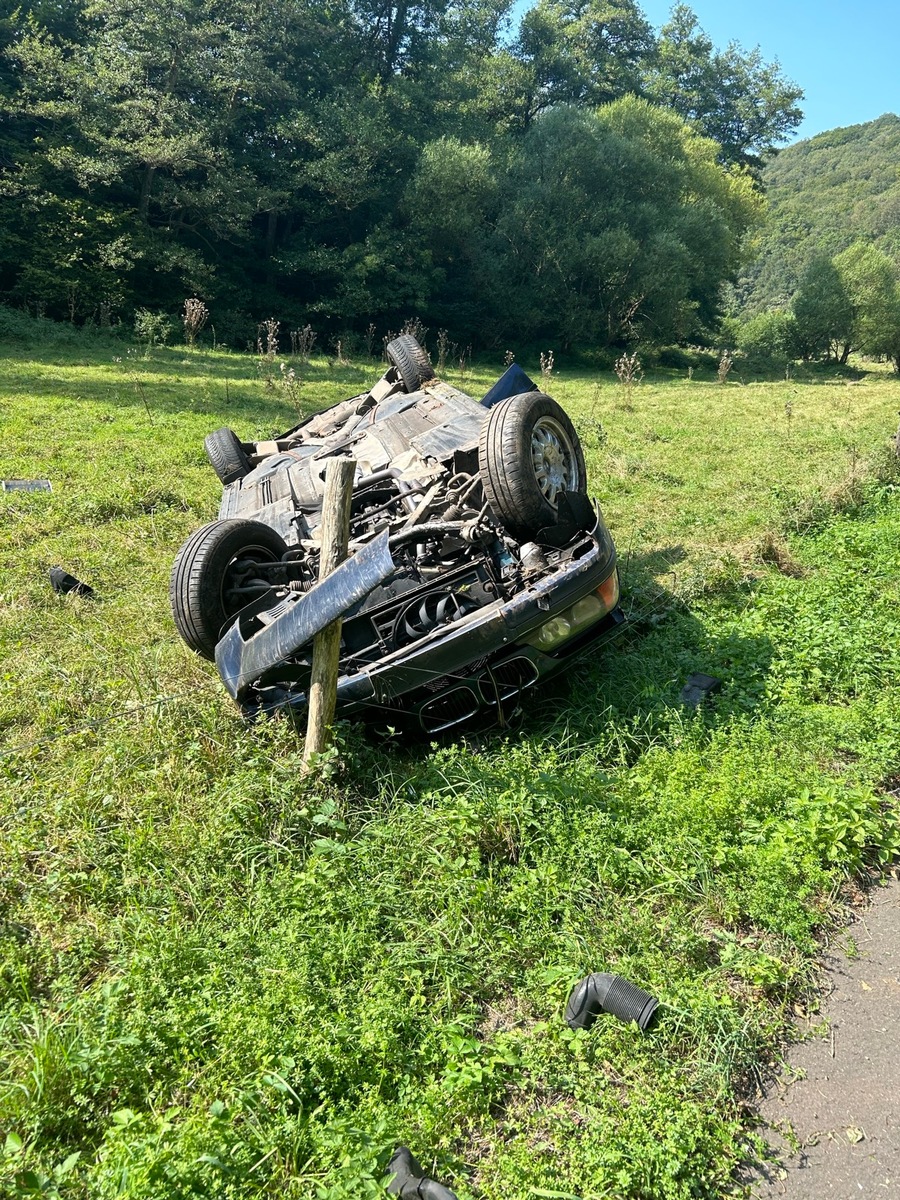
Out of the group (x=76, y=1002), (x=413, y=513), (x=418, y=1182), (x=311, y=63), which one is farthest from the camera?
(x=311, y=63)

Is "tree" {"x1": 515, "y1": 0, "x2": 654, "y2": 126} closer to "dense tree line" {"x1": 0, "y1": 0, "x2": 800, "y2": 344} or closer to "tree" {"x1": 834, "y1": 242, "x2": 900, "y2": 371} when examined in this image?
"dense tree line" {"x1": 0, "y1": 0, "x2": 800, "y2": 344}

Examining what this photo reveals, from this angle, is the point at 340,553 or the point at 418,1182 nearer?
the point at 418,1182

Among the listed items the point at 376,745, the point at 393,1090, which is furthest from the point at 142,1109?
the point at 376,745

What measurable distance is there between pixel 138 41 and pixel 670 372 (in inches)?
743

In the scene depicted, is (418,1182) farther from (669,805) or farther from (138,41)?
(138,41)

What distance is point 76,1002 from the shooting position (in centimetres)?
279

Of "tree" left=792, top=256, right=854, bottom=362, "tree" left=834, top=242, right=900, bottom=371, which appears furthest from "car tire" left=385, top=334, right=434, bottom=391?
"tree" left=792, top=256, right=854, bottom=362

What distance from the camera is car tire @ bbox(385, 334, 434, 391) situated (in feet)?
23.5

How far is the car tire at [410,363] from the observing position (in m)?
7.15

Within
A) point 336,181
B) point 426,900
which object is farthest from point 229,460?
point 336,181

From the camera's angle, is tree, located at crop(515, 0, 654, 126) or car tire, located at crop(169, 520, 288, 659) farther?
tree, located at crop(515, 0, 654, 126)

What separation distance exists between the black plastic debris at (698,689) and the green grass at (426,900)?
0.14 m

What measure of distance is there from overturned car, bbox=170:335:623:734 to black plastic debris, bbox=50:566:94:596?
74.0 inches

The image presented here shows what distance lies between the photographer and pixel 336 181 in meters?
24.0
